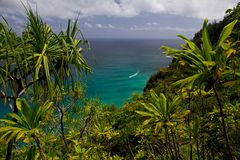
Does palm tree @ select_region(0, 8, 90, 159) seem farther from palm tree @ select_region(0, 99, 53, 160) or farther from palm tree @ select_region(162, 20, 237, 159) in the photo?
palm tree @ select_region(162, 20, 237, 159)

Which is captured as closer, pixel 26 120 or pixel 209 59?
pixel 209 59

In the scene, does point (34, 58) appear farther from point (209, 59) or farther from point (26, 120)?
point (209, 59)

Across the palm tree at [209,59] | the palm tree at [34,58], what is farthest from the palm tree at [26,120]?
the palm tree at [209,59]

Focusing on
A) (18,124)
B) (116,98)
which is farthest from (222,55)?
(116,98)

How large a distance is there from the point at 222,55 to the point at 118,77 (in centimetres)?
6056

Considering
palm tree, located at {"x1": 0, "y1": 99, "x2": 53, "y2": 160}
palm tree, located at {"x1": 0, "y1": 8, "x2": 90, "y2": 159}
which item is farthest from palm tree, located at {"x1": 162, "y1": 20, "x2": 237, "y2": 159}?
palm tree, located at {"x1": 0, "y1": 99, "x2": 53, "y2": 160}

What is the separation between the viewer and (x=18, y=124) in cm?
391

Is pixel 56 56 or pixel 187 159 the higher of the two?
pixel 56 56

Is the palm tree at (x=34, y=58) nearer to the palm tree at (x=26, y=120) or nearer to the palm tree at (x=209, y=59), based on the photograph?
the palm tree at (x=26, y=120)

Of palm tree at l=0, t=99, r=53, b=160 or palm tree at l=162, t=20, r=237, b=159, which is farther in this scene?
palm tree at l=0, t=99, r=53, b=160

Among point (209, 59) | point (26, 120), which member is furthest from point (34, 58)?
point (209, 59)

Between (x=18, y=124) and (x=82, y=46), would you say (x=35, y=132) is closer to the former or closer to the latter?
(x=18, y=124)

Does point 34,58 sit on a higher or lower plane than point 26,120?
higher

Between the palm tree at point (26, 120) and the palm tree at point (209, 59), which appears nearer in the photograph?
the palm tree at point (209, 59)
